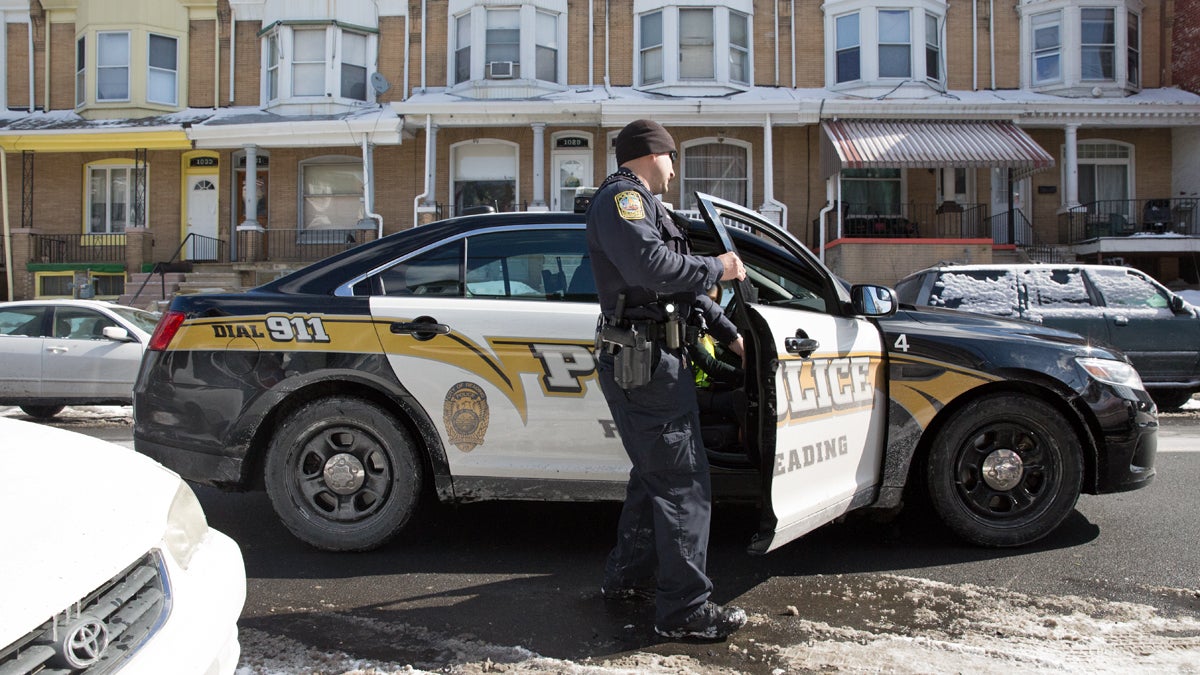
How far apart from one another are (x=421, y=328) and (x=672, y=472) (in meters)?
1.55

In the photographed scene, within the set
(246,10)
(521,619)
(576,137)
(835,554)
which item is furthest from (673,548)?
(246,10)

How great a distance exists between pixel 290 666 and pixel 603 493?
1.57 meters

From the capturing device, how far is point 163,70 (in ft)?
66.6

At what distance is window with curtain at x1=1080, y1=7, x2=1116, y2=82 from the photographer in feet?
62.4

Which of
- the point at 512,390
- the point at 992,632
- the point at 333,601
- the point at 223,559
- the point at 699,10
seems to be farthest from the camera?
the point at 699,10

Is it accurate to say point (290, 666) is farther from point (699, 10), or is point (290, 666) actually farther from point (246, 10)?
point (246, 10)

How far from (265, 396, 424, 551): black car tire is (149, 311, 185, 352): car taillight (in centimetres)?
71

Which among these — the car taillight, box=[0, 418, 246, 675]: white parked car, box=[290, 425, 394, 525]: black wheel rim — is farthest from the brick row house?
box=[0, 418, 246, 675]: white parked car

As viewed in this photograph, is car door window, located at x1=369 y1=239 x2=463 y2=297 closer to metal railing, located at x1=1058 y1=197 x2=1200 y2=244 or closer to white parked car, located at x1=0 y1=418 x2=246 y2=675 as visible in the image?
white parked car, located at x1=0 y1=418 x2=246 y2=675

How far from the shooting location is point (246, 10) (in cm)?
2027

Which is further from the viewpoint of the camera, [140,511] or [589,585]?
[589,585]

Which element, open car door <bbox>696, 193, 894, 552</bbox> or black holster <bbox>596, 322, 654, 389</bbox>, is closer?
black holster <bbox>596, 322, 654, 389</bbox>

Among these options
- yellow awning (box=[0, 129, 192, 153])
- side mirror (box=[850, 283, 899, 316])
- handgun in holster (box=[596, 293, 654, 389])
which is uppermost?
yellow awning (box=[0, 129, 192, 153])

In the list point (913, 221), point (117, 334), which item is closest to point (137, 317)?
point (117, 334)
